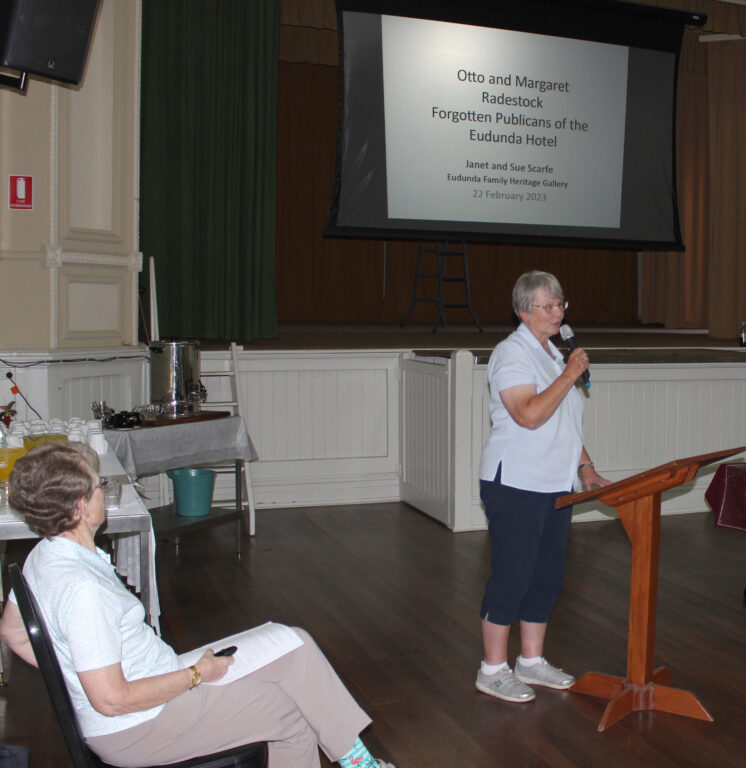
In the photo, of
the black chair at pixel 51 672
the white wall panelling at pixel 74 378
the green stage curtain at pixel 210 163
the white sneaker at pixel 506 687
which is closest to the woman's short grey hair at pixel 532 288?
the white sneaker at pixel 506 687

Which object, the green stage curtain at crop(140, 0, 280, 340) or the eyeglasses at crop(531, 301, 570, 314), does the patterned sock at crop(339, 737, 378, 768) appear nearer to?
the eyeglasses at crop(531, 301, 570, 314)

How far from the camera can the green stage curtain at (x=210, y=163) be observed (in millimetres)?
5809

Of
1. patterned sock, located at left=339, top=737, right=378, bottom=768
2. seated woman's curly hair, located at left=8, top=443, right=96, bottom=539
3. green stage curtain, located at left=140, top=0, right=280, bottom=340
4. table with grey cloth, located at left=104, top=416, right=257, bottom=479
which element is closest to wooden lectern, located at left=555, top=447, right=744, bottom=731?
patterned sock, located at left=339, top=737, right=378, bottom=768

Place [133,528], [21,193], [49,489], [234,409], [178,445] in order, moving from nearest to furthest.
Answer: [49,489], [133,528], [178,445], [21,193], [234,409]

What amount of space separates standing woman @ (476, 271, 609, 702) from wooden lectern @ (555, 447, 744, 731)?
141 mm

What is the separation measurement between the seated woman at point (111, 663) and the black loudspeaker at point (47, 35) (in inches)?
88.2

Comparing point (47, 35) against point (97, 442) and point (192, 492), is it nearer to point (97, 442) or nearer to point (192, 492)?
point (97, 442)

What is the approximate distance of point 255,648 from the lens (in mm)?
1909

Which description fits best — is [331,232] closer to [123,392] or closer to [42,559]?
[123,392]

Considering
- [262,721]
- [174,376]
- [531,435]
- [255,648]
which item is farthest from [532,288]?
[174,376]

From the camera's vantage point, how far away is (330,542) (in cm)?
480

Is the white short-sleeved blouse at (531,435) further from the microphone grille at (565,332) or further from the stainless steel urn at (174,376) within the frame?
the stainless steel urn at (174,376)

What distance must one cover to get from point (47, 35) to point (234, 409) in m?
2.33

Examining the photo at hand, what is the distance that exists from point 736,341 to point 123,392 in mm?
5136
